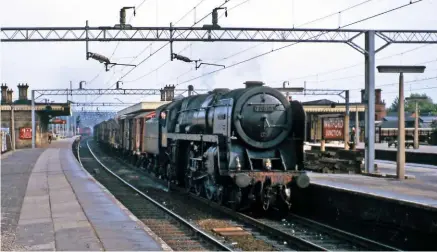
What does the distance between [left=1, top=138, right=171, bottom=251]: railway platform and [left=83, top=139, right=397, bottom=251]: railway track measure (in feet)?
7.86

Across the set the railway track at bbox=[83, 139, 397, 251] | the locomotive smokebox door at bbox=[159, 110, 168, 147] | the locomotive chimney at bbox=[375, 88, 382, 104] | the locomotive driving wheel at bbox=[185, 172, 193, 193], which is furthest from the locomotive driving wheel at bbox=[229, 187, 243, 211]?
the locomotive chimney at bbox=[375, 88, 382, 104]

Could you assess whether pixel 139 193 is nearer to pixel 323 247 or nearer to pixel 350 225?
pixel 350 225

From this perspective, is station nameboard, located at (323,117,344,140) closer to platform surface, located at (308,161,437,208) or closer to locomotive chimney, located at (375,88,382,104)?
platform surface, located at (308,161,437,208)

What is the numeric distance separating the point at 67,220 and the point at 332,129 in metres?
13.7

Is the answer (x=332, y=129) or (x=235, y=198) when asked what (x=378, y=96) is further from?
(x=235, y=198)

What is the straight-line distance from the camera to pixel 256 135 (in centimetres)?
1338

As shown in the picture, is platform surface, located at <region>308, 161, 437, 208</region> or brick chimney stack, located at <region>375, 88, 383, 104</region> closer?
platform surface, located at <region>308, 161, 437, 208</region>

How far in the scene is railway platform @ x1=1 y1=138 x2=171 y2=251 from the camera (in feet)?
28.8

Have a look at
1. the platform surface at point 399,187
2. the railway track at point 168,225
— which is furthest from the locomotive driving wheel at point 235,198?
the platform surface at point 399,187

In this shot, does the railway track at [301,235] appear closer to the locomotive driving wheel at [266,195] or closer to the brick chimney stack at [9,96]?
the locomotive driving wheel at [266,195]

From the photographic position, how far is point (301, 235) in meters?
11.0

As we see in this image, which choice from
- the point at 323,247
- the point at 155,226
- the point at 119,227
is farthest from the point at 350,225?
the point at 119,227

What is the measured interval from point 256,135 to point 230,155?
807 millimetres

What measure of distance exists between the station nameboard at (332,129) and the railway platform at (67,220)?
9284 millimetres
